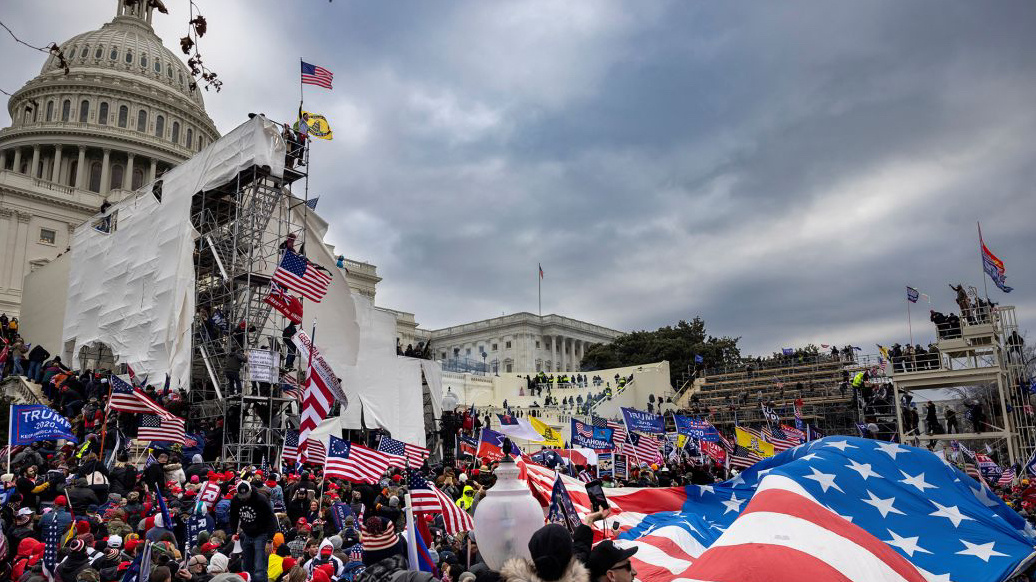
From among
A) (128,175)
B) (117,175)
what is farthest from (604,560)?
(117,175)

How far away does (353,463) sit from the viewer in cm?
1210

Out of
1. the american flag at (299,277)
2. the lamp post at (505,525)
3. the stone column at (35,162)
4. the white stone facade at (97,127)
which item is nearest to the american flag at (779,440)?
the american flag at (299,277)

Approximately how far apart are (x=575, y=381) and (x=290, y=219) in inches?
1370

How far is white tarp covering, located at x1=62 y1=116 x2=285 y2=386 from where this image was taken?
26.0m

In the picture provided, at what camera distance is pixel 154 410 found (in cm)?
1527

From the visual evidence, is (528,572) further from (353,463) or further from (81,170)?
(81,170)

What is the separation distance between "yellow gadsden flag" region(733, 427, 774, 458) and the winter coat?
1832 centimetres

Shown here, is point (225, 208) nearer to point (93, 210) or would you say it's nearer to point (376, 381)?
point (376, 381)

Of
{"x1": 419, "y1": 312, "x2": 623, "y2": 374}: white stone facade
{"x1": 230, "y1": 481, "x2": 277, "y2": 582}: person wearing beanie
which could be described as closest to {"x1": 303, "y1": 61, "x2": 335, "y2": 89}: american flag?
{"x1": 230, "y1": 481, "x2": 277, "y2": 582}: person wearing beanie

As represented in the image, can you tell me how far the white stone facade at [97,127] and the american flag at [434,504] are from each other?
60211 mm

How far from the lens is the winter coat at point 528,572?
3.51m

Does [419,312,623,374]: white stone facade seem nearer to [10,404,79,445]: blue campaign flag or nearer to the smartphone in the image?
[10,404,79,445]: blue campaign flag

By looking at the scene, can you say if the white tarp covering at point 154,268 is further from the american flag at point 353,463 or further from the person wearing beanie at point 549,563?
the person wearing beanie at point 549,563

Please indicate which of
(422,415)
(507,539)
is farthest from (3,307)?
(507,539)
